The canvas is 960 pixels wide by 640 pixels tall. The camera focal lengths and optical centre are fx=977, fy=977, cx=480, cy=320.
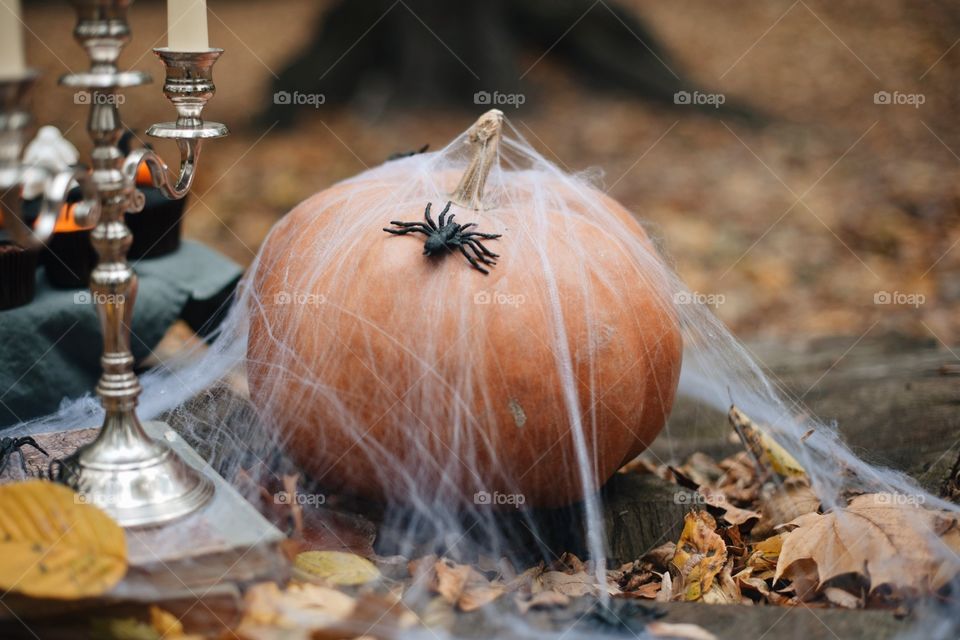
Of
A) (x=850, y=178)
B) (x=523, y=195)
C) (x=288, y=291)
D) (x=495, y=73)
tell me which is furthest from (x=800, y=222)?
(x=288, y=291)

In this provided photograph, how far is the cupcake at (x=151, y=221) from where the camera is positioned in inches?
122

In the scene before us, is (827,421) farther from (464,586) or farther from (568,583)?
(464,586)

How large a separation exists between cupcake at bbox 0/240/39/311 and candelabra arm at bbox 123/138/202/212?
84 centimetres

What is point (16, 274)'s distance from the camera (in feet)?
8.95

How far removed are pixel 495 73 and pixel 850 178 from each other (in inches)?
103

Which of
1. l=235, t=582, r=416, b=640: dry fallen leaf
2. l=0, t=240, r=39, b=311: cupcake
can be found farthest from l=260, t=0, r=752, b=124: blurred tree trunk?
l=235, t=582, r=416, b=640: dry fallen leaf

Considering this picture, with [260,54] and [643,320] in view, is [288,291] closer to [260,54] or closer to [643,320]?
[643,320]

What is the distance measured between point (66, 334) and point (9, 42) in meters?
1.48

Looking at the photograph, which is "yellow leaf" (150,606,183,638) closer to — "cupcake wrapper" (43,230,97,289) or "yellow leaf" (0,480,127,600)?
"yellow leaf" (0,480,127,600)

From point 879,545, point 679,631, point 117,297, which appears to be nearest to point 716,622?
point 679,631

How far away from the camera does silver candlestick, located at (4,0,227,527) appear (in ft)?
5.54

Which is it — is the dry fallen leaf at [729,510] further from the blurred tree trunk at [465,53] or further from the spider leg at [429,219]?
the blurred tree trunk at [465,53]

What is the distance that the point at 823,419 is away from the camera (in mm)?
2816

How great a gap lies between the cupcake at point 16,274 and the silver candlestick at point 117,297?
98 centimetres
